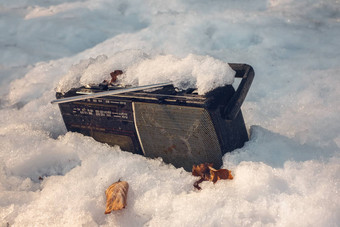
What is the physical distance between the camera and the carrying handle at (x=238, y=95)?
1.42 m

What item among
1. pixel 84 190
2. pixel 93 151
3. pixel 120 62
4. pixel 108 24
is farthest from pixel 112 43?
pixel 84 190

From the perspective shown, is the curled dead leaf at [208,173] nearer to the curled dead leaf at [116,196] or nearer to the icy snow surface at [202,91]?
the icy snow surface at [202,91]

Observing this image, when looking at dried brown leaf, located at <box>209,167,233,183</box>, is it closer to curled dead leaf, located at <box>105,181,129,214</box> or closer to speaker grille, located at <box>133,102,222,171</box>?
speaker grille, located at <box>133,102,222,171</box>

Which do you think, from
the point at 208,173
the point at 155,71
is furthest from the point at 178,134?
the point at 155,71

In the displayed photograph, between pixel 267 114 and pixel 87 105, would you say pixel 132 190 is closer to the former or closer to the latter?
pixel 87 105

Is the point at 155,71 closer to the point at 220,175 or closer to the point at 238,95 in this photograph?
the point at 238,95

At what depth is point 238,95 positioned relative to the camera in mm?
1483

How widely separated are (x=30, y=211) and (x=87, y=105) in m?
0.59

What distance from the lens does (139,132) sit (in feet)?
5.51

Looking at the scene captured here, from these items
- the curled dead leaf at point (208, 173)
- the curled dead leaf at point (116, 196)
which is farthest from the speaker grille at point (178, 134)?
the curled dead leaf at point (116, 196)

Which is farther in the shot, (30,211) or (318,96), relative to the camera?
(318,96)

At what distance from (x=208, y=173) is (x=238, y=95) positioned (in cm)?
42

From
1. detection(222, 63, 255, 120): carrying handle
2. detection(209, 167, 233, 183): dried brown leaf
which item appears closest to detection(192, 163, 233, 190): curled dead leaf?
detection(209, 167, 233, 183): dried brown leaf

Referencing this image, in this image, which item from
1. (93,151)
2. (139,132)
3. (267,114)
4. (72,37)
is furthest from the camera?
(72,37)
